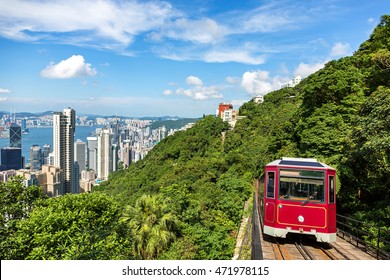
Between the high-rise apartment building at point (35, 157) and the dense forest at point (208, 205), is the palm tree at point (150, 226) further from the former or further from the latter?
the high-rise apartment building at point (35, 157)

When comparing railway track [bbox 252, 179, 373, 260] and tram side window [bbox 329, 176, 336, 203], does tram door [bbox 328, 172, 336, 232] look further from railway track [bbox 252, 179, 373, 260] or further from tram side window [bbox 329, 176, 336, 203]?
railway track [bbox 252, 179, 373, 260]

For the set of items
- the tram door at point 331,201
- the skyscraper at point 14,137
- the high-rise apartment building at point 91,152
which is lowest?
the high-rise apartment building at point 91,152

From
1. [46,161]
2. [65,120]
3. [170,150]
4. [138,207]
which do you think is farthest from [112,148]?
[138,207]

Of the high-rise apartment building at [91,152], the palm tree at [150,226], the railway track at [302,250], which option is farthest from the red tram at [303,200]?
the high-rise apartment building at [91,152]

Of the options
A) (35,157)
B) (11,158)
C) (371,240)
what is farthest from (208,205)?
(11,158)

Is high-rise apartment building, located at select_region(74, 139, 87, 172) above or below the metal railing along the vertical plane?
below

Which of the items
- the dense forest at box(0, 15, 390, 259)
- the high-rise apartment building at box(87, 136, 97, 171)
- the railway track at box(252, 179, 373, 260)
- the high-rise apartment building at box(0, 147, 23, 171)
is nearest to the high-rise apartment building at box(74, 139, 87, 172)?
the high-rise apartment building at box(87, 136, 97, 171)

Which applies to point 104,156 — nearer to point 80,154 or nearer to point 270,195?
point 80,154
